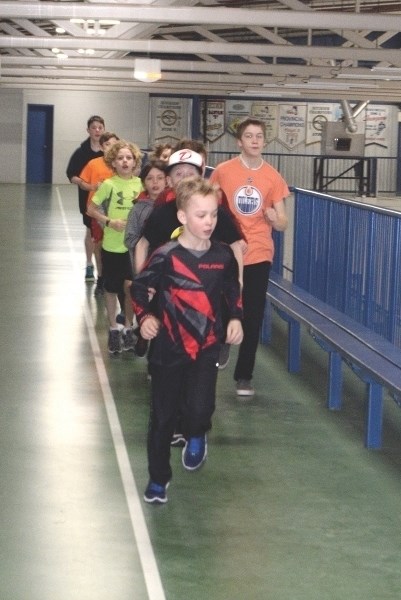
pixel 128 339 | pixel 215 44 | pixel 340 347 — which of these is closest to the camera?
pixel 340 347

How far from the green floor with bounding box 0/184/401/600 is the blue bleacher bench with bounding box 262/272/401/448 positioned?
19cm

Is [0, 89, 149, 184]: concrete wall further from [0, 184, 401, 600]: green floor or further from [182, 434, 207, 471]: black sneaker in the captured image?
[182, 434, 207, 471]: black sneaker

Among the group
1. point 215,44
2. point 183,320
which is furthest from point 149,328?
point 215,44

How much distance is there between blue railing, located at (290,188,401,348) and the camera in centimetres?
877

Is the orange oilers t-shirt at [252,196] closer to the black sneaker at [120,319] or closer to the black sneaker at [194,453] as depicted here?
the black sneaker at [194,453]

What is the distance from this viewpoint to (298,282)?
11.8 m

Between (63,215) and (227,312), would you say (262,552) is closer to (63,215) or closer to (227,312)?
(227,312)

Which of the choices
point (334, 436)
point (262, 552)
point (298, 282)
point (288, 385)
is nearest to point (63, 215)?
point (298, 282)

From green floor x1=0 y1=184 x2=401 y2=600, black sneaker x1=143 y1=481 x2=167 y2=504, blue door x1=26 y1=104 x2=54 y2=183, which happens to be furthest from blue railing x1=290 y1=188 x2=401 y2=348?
blue door x1=26 y1=104 x2=54 y2=183

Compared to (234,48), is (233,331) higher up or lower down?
lower down

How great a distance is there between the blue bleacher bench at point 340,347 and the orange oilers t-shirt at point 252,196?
0.75m

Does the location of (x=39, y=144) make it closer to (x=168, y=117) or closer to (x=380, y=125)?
(x=168, y=117)

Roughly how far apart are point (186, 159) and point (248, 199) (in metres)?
1.60

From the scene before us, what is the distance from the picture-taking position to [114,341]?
1024cm
